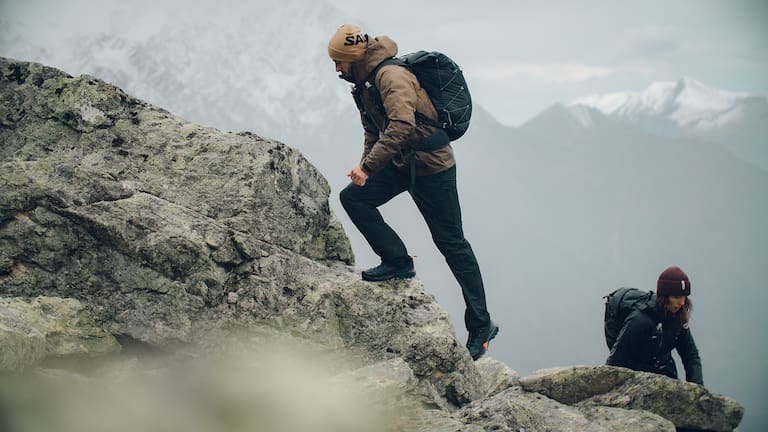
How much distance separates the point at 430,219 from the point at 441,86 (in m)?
2.63

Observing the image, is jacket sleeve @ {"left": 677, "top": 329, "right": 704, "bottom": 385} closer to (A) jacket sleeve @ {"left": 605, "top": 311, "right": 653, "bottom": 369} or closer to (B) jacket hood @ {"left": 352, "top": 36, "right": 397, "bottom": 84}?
(A) jacket sleeve @ {"left": 605, "top": 311, "right": 653, "bottom": 369}

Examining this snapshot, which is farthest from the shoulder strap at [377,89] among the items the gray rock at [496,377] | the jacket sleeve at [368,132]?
the gray rock at [496,377]

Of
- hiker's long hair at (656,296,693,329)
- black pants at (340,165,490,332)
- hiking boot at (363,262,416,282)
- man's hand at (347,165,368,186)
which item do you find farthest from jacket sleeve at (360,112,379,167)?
hiker's long hair at (656,296,693,329)

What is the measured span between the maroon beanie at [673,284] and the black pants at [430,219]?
3.45m

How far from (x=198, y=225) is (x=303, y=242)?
7.42 feet

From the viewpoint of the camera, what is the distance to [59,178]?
10.3 metres

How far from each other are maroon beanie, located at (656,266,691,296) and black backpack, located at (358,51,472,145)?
16.3 ft

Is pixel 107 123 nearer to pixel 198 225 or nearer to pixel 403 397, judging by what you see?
pixel 198 225

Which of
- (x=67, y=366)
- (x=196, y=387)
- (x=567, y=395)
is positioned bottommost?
(x=567, y=395)

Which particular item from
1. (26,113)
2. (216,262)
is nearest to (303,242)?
(216,262)

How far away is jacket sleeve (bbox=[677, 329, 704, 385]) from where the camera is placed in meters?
12.1

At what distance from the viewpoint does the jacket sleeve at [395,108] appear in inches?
385

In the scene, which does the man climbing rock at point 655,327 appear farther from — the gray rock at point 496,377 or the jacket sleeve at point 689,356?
the gray rock at point 496,377

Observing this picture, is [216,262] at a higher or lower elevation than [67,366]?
higher
